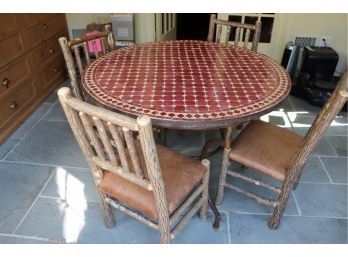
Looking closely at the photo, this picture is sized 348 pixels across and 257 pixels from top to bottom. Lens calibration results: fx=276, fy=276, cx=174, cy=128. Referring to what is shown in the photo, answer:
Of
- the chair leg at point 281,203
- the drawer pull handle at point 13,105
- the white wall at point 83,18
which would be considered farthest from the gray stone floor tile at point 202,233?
the white wall at point 83,18

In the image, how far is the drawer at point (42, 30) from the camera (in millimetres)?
2445

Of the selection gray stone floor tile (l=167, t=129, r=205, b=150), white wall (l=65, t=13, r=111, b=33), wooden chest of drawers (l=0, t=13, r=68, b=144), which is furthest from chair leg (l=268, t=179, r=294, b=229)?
white wall (l=65, t=13, r=111, b=33)

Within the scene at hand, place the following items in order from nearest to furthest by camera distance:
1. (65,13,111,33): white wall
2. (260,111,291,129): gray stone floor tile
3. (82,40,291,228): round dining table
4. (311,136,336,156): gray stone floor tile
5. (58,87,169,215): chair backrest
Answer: (58,87,169,215): chair backrest
(82,40,291,228): round dining table
(311,136,336,156): gray stone floor tile
(260,111,291,129): gray stone floor tile
(65,13,111,33): white wall

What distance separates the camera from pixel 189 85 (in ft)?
4.54

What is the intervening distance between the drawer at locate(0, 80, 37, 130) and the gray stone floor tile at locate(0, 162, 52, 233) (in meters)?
0.45

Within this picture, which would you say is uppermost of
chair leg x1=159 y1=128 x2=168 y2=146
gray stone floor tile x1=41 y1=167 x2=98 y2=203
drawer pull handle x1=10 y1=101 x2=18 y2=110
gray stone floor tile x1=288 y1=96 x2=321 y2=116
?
drawer pull handle x1=10 y1=101 x2=18 y2=110

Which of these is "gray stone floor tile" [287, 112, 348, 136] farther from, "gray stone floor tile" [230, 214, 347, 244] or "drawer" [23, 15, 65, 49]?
"drawer" [23, 15, 65, 49]

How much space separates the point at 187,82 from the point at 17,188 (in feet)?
4.28

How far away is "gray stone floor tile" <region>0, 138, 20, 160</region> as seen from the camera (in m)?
Answer: 2.07

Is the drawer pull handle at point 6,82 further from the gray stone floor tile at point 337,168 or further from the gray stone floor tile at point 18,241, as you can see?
the gray stone floor tile at point 337,168

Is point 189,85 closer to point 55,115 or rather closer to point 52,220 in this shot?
point 52,220

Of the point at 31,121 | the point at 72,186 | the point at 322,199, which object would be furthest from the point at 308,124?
the point at 31,121

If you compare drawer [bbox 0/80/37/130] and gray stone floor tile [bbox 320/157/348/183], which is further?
drawer [bbox 0/80/37/130]
